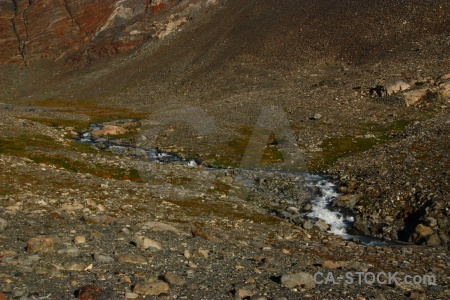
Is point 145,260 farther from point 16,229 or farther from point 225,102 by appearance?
point 225,102

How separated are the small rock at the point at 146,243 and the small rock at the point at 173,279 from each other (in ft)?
12.0

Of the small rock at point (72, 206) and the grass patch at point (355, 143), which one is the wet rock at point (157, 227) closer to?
the small rock at point (72, 206)

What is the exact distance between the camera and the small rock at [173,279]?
56.1ft

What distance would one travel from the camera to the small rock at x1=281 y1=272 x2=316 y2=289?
711 inches

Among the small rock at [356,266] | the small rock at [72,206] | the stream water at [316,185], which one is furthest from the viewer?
the stream water at [316,185]

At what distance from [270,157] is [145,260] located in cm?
3559

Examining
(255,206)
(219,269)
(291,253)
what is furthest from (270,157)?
(219,269)

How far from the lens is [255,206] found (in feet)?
121

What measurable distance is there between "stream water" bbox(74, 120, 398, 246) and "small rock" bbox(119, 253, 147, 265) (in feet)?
56.2

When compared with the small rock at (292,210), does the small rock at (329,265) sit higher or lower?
higher

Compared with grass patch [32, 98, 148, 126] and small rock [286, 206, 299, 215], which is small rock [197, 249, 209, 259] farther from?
grass patch [32, 98, 148, 126]

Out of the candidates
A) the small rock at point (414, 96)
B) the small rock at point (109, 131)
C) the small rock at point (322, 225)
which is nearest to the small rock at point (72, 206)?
the small rock at point (322, 225)

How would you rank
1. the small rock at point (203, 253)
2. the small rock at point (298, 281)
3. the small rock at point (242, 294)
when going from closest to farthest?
the small rock at point (242, 294), the small rock at point (298, 281), the small rock at point (203, 253)

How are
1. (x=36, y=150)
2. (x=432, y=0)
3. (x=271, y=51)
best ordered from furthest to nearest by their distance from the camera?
(x=271, y=51) → (x=432, y=0) → (x=36, y=150)
